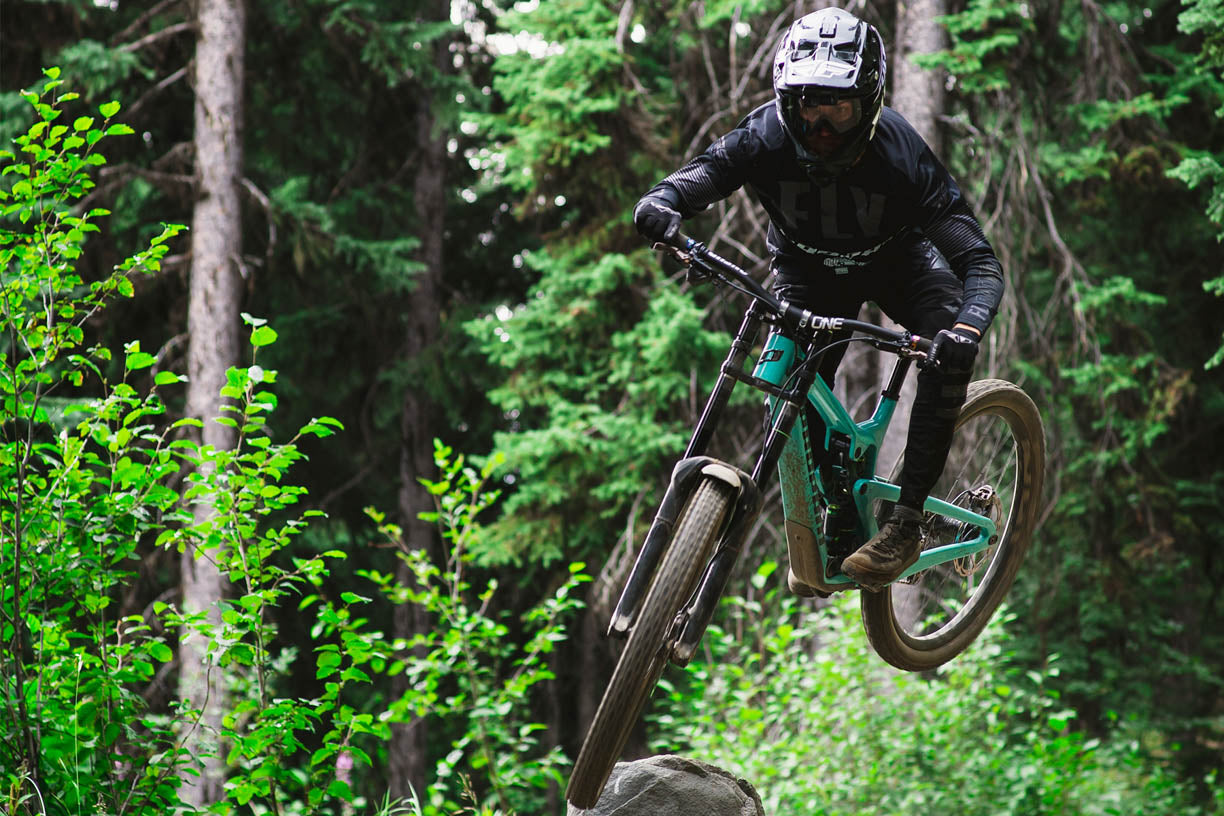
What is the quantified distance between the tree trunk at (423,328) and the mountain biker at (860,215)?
399 inches

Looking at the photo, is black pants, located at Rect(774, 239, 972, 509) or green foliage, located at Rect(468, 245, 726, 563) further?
green foliage, located at Rect(468, 245, 726, 563)

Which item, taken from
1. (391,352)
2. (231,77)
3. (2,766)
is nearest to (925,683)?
(2,766)

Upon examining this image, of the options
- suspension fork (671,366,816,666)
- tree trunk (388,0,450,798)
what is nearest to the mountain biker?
suspension fork (671,366,816,666)

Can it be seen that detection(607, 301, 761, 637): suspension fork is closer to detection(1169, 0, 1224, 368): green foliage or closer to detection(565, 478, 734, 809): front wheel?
detection(565, 478, 734, 809): front wheel

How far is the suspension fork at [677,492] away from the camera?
3486mm

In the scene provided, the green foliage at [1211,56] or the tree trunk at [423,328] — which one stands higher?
the green foliage at [1211,56]

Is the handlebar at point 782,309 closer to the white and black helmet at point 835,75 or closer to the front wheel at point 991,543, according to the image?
the white and black helmet at point 835,75

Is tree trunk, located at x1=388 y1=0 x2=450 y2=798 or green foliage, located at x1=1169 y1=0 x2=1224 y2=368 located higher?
green foliage, located at x1=1169 y1=0 x2=1224 y2=368

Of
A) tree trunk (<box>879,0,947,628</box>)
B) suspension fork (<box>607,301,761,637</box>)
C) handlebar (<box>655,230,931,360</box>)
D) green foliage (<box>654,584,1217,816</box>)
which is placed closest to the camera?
suspension fork (<box>607,301,761,637</box>)

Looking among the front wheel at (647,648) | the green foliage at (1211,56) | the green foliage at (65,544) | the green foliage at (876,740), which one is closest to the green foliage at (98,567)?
the green foliage at (65,544)

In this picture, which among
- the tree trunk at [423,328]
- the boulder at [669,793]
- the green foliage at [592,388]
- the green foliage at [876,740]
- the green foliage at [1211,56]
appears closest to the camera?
the boulder at [669,793]

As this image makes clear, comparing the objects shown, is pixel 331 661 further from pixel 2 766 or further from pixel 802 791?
pixel 802 791

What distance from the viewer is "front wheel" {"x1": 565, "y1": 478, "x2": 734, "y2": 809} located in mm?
3385

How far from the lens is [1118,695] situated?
12906 mm
